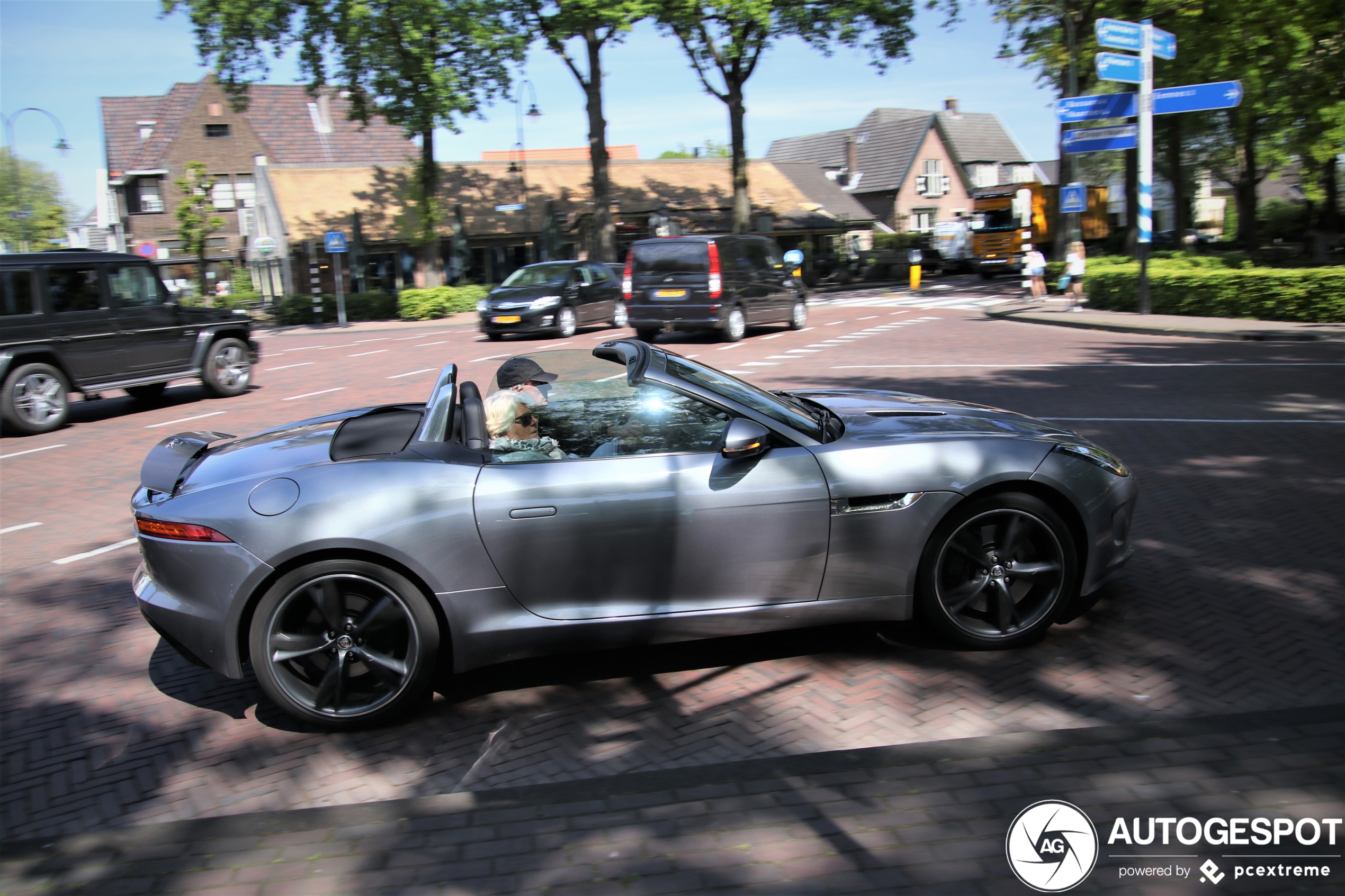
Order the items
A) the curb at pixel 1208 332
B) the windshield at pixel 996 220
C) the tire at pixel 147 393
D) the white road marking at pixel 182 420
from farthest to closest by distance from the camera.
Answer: the windshield at pixel 996 220, the curb at pixel 1208 332, the tire at pixel 147 393, the white road marking at pixel 182 420

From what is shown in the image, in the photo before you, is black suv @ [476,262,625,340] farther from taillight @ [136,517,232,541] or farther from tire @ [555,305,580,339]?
taillight @ [136,517,232,541]

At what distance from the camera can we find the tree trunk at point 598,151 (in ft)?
113

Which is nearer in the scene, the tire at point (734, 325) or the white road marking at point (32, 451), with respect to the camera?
the white road marking at point (32, 451)

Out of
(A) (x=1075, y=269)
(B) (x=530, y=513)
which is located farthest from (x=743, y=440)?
(A) (x=1075, y=269)

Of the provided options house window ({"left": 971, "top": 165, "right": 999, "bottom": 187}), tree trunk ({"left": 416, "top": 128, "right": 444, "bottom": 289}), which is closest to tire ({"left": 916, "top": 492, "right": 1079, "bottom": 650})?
tree trunk ({"left": 416, "top": 128, "right": 444, "bottom": 289})

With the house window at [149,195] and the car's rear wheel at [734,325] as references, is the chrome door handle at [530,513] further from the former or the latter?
the house window at [149,195]

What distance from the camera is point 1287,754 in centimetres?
328

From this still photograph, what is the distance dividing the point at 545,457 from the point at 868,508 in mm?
1320

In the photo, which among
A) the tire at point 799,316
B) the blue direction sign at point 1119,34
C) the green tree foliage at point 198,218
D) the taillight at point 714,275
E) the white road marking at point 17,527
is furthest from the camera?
the green tree foliage at point 198,218

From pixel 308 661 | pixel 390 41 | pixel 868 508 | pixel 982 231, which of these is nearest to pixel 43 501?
pixel 308 661

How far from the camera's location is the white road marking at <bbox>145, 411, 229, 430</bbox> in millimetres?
12141

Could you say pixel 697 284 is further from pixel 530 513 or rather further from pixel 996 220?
pixel 996 220
